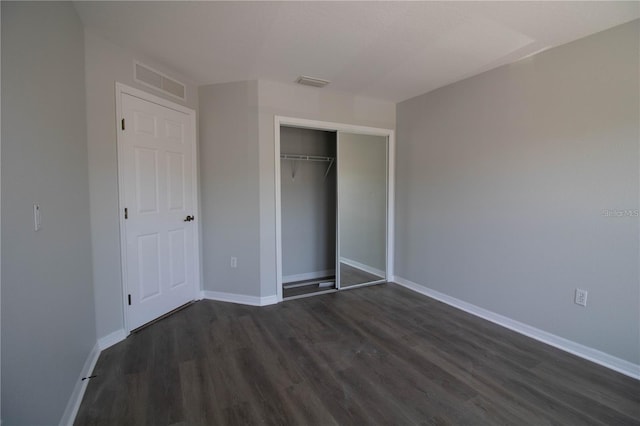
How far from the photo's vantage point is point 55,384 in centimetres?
151

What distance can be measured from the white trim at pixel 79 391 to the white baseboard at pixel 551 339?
3.34 m

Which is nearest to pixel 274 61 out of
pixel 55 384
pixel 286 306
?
pixel 286 306

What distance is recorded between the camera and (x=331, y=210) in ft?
14.7

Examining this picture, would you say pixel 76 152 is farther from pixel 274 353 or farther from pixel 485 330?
pixel 485 330

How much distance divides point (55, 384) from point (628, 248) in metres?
3.67

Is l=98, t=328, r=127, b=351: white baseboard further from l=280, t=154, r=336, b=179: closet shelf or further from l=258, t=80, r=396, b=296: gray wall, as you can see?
l=280, t=154, r=336, b=179: closet shelf

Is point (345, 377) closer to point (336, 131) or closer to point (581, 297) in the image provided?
point (581, 297)

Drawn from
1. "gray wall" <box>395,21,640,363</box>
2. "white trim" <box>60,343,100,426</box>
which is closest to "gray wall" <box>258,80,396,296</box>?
"gray wall" <box>395,21,640,363</box>

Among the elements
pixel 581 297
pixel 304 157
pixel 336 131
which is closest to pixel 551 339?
pixel 581 297

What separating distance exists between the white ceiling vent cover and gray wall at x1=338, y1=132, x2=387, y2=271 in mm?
1889

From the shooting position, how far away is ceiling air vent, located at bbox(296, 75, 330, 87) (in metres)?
3.11

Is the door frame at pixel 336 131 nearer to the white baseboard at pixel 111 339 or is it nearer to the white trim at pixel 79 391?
the white baseboard at pixel 111 339

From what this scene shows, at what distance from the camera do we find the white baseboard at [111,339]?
2359mm

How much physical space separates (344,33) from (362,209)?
2305mm
